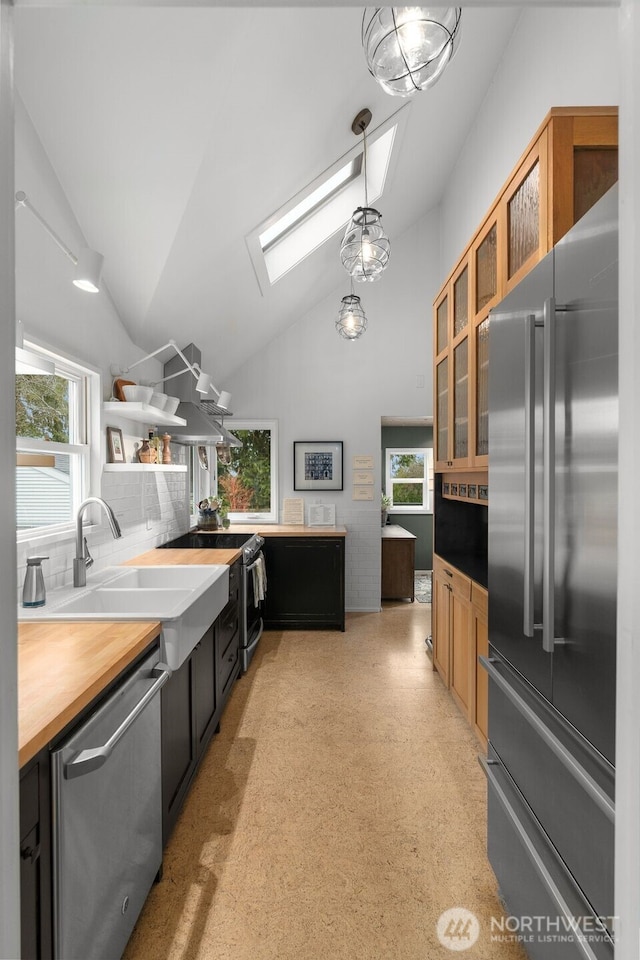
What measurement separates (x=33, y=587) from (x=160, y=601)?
59 cm

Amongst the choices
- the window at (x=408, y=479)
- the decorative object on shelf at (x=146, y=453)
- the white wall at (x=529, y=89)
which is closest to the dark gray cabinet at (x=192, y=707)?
the decorative object on shelf at (x=146, y=453)

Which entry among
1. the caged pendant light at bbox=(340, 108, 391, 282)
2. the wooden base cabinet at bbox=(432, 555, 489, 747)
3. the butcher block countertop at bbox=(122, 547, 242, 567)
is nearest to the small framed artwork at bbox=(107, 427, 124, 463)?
the butcher block countertop at bbox=(122, 547, 242, 567)

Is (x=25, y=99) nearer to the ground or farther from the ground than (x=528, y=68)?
nearer to the ground

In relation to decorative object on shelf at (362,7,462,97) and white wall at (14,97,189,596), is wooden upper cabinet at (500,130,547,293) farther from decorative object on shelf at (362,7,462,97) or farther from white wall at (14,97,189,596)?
white wall at (14,97,189,596)

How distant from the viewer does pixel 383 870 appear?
68.2 inches

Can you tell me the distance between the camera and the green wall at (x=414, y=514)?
6973mm

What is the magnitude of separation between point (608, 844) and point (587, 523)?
0.62 meters

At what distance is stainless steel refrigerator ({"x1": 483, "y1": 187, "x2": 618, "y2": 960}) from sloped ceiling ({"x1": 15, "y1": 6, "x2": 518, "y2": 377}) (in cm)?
117

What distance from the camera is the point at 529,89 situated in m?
2.81

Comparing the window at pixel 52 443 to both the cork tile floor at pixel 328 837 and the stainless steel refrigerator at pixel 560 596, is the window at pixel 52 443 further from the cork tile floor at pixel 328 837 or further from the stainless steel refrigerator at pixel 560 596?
the stainless steel refrigerator at pixel 560 596

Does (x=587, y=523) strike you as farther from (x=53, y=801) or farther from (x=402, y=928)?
(x=402, y=928)

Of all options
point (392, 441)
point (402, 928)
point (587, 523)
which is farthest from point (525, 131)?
point (392, 441)

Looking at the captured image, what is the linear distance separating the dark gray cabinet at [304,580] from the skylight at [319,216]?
86.3 inches

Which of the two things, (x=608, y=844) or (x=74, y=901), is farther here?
(x=74, y=901)
